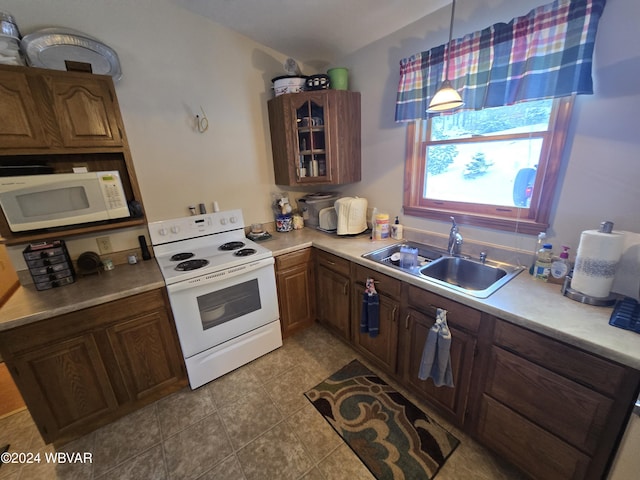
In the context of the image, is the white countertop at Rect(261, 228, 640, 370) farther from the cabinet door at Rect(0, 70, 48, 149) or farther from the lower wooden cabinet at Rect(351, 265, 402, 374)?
the cabinet door at Rect(0, 70, 48, 149)

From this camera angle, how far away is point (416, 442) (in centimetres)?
147

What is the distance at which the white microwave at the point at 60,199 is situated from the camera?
4.69 ft

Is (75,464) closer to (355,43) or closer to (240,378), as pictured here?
(240,378)

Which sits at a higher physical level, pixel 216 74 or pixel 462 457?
pixel 216 74

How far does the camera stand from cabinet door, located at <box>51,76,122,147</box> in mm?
1460

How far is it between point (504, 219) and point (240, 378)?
6.94 feet

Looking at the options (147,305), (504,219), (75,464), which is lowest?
(75,464)

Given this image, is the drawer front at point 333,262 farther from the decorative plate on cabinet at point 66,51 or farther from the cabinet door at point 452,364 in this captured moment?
the decorative plate on cabinet at point 66,51

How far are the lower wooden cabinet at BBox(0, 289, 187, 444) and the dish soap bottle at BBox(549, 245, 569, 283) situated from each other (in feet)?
7.31

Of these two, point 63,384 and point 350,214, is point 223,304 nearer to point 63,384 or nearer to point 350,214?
point 63,384

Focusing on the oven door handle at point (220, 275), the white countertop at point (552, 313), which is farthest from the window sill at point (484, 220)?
the oven door handle at point (220, 275)

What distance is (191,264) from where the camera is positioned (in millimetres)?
1841

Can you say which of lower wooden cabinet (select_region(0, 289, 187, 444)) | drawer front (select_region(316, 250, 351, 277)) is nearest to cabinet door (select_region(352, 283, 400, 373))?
drawer front (select_region(316, 250, 351, 277))

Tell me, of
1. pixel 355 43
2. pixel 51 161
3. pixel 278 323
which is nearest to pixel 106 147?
pixel 51 161
